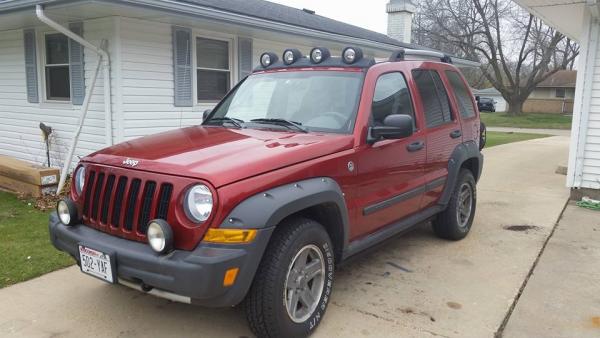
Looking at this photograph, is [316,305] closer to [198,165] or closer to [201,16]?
[198,165]

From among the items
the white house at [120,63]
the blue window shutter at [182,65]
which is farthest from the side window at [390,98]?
the blue window shutter at [182,65]

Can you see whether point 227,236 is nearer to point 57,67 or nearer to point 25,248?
point 25,248

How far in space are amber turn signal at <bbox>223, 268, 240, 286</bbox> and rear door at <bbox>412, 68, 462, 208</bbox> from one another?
2.49m

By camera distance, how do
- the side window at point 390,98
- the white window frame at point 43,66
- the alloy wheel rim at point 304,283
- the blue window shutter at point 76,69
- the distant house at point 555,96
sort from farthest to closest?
the distant house at point 555,96 → the white window frame at point 43,66 → the blue window shutter at point 76,69 → the side window at point 390,98 → the alloy wheel rim at point 304,283

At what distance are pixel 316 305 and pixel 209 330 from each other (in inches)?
29.7

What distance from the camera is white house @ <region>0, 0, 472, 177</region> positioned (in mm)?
7816

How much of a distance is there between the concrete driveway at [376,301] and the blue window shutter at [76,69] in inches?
188

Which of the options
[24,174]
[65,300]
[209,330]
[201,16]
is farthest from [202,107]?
[209,330]

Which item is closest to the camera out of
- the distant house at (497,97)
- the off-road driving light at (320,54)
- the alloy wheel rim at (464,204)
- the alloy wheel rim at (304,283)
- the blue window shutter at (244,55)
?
the alloy wheel rim at (304,283)

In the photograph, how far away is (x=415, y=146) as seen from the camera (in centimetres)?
448

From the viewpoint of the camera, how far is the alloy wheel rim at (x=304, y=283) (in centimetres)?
327

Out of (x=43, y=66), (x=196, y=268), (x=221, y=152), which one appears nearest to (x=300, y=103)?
(x=221, y=152)

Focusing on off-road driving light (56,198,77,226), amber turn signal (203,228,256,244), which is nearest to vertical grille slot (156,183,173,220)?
amber turn signal (203,228,256,244)

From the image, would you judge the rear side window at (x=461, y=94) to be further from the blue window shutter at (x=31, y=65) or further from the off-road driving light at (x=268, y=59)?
the blue window shutter at (x=31, y=65)
